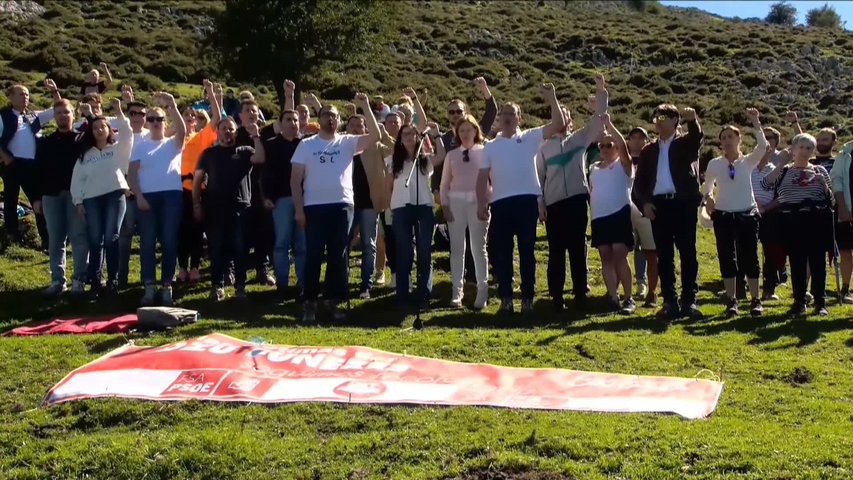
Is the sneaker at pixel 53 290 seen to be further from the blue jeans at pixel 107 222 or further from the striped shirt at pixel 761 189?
the striped shirt at pixel 761 189

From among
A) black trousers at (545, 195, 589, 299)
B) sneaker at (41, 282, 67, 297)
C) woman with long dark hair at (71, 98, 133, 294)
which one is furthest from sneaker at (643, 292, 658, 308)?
sneaker at (41, 282, 67, 297)

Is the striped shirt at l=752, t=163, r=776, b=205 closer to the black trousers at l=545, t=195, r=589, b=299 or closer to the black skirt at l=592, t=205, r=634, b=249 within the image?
the black skirt at l=592, t=205, r=634, b=249

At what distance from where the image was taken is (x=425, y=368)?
7.50m

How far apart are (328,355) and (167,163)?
389 cm

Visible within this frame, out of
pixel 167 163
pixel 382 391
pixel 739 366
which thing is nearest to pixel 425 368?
pixel 382 391

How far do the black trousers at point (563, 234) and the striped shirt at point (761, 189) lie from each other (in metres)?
2.71

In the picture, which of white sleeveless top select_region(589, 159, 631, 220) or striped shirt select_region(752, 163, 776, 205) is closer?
white sleeveless top select_region(589, 159, 631, 220)

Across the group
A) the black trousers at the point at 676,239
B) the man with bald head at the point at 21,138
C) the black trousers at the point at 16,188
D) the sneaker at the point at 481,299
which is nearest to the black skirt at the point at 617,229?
the black trousers at the point at 676,239

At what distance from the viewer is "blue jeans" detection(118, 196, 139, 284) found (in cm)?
1132

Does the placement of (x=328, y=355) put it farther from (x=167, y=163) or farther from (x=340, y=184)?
(x=167, y=163)

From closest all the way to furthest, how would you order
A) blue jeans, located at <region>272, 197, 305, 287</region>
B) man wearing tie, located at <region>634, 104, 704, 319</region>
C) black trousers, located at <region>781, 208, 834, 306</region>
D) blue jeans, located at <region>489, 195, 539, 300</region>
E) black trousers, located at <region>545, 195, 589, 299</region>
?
1. man wearing tie, located at <region>634, 104, 704, 319</region>
2. blue jeans, located at <region>489, 195, 539, 300</region>
3. black trousers, located at <region>781, 208, 834, 306</region>
4. black trousers, located at <region>545, 195, 589, 299</region>
5. blue jeans, located at <region>272, 197, 305, 287</region>

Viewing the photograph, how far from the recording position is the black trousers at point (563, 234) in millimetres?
10398

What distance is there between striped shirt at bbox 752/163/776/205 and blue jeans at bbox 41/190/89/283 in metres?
8.28

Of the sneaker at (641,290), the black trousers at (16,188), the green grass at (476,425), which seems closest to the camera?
the green grass at (476,425)
